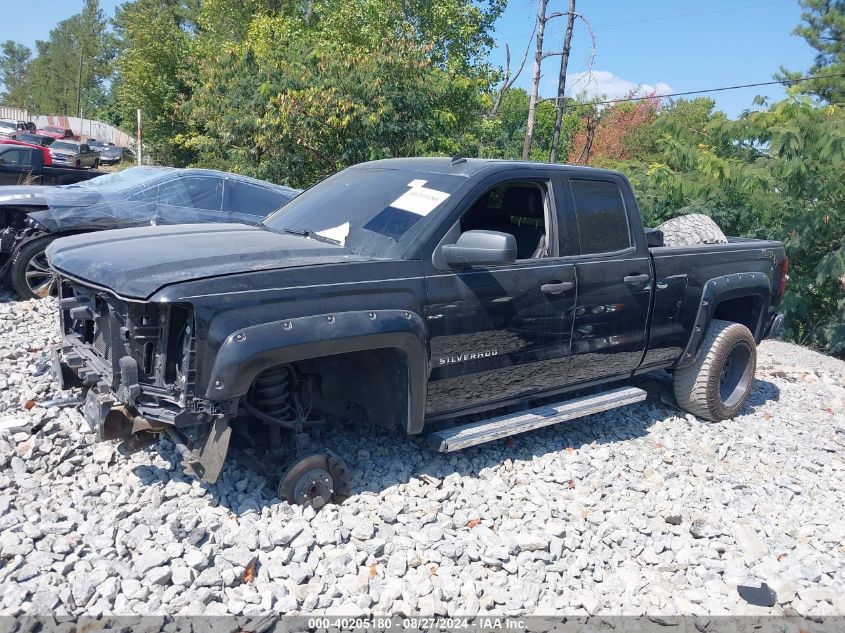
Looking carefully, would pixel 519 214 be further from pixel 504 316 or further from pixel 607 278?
pixel 504 316

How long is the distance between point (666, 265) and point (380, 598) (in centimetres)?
329

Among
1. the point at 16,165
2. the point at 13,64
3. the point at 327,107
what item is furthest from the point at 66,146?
the point at 13,64

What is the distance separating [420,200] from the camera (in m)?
4.22

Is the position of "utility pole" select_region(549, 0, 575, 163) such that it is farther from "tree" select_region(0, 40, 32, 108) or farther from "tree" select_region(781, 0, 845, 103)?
"tree" select_region(0, 40, 32, 108)

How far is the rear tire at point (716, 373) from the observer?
5645mm

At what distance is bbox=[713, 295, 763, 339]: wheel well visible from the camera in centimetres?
616

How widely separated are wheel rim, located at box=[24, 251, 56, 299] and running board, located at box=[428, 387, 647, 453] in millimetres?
5296

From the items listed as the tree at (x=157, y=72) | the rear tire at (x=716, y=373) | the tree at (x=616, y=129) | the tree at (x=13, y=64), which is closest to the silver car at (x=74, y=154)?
the tree at (x=157, y=72)

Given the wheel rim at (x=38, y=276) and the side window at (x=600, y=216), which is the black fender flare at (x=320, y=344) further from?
the wheel rim at (x=38, y=276)

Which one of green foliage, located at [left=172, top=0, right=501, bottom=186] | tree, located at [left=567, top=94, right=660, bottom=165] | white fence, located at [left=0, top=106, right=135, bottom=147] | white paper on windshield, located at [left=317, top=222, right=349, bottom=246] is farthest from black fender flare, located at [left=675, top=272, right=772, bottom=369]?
white fence, located at [left=0, top=106, right=135, bottom=147]

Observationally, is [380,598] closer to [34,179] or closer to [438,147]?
[34,179]

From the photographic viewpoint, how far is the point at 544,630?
10.5 ft

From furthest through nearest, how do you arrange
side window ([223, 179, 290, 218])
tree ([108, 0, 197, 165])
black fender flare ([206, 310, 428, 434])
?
tree ([108, 0, 197, 165]) → side window ([223, 179, 290, 218]) → black fender flare ([206, 310, 428, 434])

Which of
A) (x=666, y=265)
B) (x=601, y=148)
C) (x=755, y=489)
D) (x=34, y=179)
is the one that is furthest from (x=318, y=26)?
(x=601, y=148)
